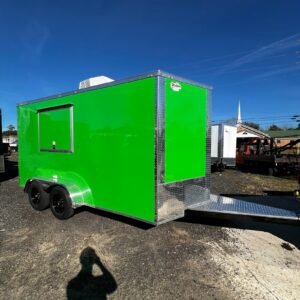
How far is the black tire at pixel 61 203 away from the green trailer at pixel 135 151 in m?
0.02

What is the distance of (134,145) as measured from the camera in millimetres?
4438

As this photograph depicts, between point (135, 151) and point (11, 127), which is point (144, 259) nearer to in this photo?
point (135, 151)

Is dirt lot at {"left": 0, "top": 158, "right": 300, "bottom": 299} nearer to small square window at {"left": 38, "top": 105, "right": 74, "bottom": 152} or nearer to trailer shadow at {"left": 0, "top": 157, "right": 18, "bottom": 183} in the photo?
small square window at {"left": 38, "top": 105, "right": 74, "bottom": 152}

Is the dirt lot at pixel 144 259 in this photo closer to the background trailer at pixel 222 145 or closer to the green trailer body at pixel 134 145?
the green trailer body at pixel 134 145

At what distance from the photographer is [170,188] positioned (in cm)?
443

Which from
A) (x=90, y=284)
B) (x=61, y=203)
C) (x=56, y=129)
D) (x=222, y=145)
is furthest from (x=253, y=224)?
(x=222, y=145)

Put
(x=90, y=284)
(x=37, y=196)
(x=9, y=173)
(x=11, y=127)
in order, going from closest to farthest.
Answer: (x=90, y=284)
(x=37, y=196)
(x=9, y=173)
(x=11, y=127)

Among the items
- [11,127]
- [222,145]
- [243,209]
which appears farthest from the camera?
[11,127]

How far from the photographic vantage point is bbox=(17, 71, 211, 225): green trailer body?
166 inches

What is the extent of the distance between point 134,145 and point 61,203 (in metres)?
2.44

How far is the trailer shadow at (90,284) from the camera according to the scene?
3.25 metres

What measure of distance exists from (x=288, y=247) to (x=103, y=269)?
3199 millimetres

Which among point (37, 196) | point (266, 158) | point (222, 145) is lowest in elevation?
point (37, 196)

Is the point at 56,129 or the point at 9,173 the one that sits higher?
the point at 56,129
